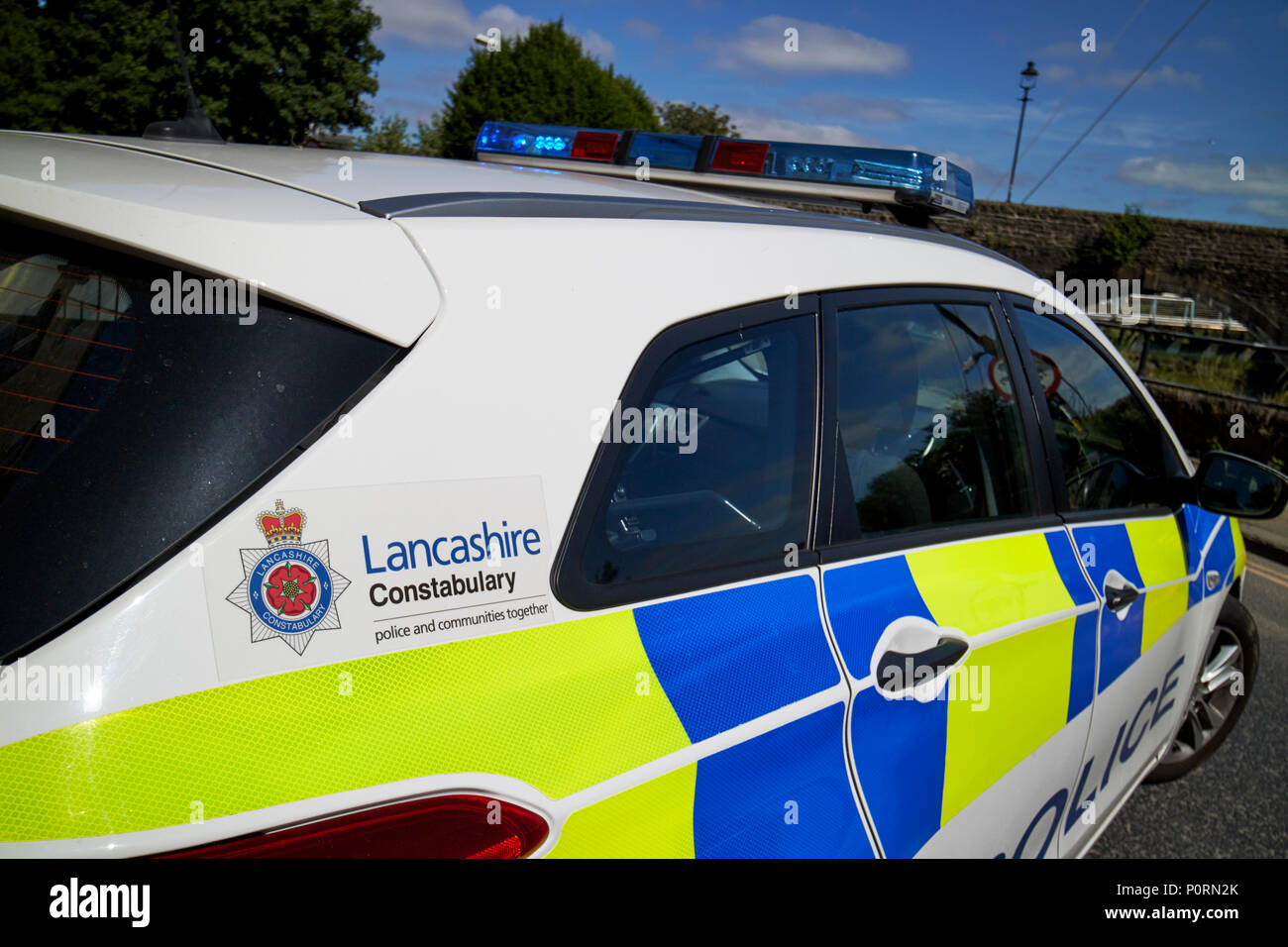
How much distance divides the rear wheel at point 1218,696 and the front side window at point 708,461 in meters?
2.51

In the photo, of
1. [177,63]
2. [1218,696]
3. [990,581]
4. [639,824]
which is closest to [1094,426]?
[990,581]

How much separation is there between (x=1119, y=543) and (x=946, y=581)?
3.07 feet

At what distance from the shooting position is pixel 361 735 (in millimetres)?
1107

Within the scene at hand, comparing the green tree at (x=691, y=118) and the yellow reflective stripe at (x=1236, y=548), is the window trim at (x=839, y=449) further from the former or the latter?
the green tree at (x=691, y=118)

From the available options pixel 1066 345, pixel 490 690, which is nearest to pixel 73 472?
pixel 490 690

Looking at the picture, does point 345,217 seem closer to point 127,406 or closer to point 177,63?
point 127,406

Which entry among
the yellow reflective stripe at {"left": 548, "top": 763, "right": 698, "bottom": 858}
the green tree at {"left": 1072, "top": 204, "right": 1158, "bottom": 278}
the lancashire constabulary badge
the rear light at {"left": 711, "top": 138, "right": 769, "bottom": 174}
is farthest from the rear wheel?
the green tree at {"left": 1072, "top": 204, "right": 1158, "bottom": 278}

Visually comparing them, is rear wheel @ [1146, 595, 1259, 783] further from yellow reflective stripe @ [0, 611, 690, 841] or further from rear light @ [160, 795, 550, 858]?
rear light @ [160, 795, 550, 858]

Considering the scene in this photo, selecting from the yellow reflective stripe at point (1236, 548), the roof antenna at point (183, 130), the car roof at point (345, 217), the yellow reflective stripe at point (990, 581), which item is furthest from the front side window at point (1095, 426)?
the roof antenna at point (183, 130)

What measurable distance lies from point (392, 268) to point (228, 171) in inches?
19.1

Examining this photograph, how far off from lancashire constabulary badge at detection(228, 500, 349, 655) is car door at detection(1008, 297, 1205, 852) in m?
1.91

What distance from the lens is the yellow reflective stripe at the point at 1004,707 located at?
1.86 m

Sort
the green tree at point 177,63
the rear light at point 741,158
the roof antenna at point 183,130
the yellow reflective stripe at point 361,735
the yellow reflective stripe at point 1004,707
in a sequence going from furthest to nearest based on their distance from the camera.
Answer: the green tree at point 177,63 → the rear light at point 741,158 → the roof antenna at point 183,130 → the yellow reflective stripe at point 1004,707 → the yellow reflective stripe at point 361,735

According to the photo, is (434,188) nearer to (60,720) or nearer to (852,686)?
(60,720)
